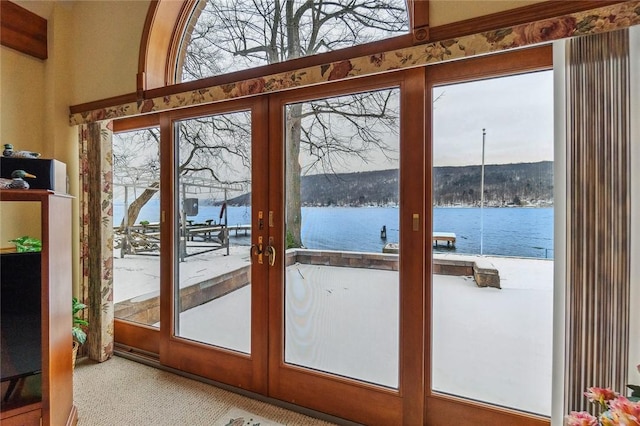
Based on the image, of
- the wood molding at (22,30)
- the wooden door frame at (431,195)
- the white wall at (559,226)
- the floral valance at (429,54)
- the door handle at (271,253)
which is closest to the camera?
the floral valance at (429,54)

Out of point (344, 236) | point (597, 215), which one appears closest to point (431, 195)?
point (344, 236)

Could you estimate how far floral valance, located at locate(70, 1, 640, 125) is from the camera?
1.30 m

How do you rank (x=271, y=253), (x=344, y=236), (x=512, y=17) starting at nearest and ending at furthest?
(x=512, y=17) → (x=344, y=236) → (x=271, y=253)

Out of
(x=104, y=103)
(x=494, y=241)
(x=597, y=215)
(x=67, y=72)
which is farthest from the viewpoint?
(x=67, y=72)

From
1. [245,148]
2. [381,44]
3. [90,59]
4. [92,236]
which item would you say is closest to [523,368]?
[381,44]

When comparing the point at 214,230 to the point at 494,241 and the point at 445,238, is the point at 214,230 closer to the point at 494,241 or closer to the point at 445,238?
the point at 445,238

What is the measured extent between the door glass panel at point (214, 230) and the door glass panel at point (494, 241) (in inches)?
52.2

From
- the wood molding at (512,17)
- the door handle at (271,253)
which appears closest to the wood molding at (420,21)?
the wood molding at (512,17)

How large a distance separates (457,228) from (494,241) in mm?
210

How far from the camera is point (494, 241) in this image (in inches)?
67.8

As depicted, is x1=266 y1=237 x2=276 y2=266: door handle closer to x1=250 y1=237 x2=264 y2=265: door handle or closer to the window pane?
x1=250 y1=237 x2=264 y2=265: door handle

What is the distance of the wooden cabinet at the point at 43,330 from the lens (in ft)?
4.80

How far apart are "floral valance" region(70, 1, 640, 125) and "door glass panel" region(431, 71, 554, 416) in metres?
0.23

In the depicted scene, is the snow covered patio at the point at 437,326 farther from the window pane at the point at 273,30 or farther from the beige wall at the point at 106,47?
the beige wall at the point at 106,47
